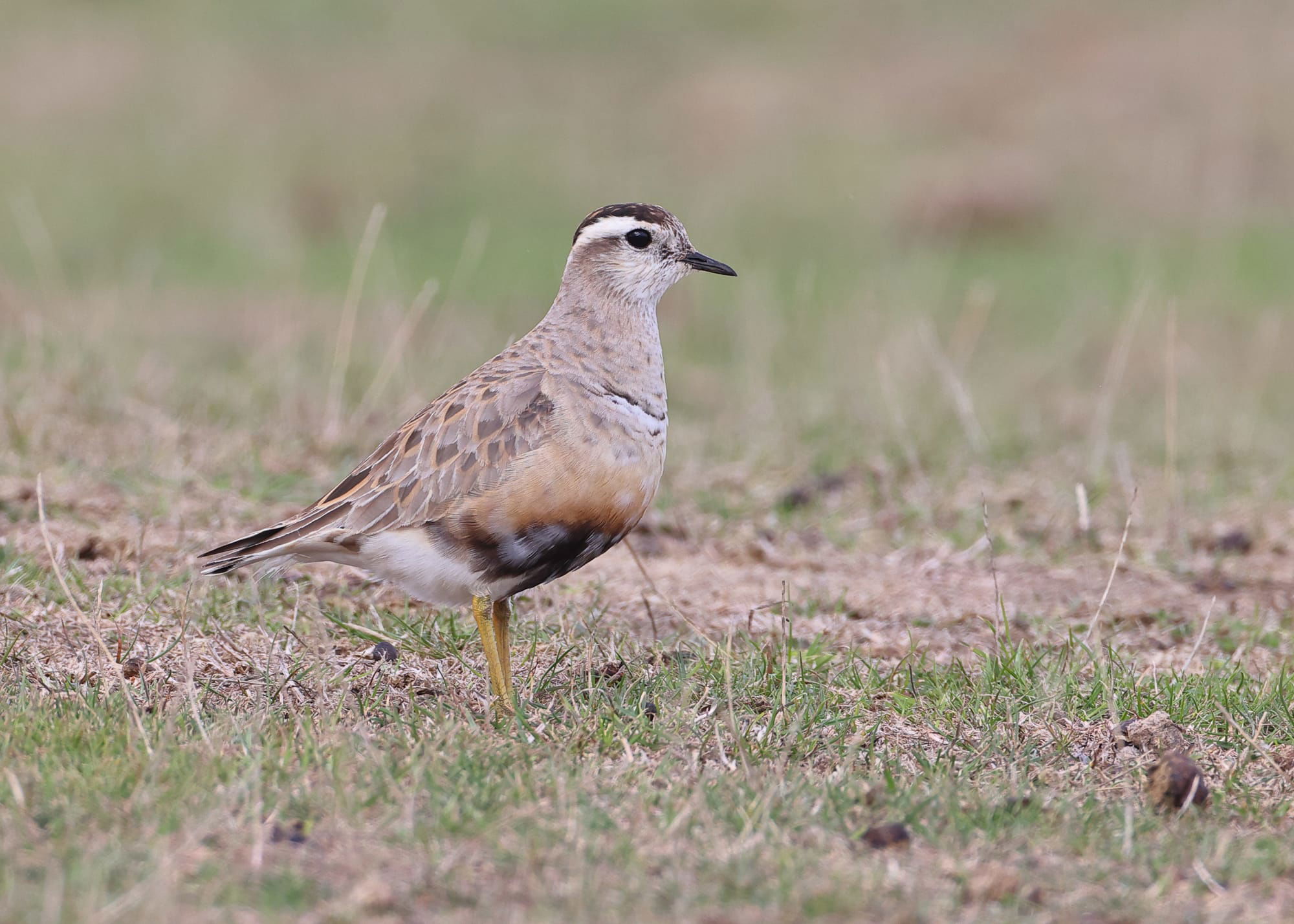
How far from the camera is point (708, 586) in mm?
6633

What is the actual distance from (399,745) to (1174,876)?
2.17m

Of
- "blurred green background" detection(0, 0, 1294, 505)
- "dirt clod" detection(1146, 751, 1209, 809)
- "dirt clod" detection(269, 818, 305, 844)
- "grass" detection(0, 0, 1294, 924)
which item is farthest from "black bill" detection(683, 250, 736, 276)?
"dirt clod" detection(269, 818, 305, 844)

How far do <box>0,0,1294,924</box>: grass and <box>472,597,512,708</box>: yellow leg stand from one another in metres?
0.11

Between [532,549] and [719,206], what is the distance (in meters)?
15.9

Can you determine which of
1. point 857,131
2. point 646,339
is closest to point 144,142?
point 857,131

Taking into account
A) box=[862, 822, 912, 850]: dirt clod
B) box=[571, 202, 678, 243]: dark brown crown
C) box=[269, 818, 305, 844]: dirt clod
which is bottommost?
box=[862, 822, 912, 850]: dirt clod

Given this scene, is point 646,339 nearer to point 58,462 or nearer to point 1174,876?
point 1174,876

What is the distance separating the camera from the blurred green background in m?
9.70

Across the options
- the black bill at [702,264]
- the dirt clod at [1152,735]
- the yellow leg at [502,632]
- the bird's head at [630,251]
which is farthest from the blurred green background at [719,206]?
the yellow leg at [502,632]

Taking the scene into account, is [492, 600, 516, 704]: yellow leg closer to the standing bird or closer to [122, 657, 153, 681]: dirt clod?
the standing bird

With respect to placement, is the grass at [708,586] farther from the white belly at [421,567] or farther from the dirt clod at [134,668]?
the white belly at [421,567]

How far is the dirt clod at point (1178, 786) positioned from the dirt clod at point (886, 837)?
2.75 ft

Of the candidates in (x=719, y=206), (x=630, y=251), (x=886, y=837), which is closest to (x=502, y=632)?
(x=630, y=251)

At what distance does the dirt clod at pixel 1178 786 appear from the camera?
427cm
